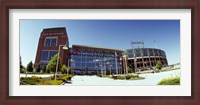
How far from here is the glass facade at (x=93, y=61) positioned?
4684 millimetres

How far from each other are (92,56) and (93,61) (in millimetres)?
62

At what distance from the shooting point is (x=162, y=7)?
14.8 ft

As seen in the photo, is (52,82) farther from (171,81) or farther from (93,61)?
(171,81)

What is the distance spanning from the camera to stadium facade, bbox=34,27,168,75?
4641 millimetres

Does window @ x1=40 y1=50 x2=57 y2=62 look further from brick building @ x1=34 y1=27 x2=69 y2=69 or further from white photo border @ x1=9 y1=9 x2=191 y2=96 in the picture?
white photo border @ x1=9 y1=9 x2=191 y2=96

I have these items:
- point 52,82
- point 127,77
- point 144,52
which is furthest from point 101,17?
point 52,82

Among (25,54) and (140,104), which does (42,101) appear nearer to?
Result: (25,54)

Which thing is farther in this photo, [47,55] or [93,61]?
[93,61]

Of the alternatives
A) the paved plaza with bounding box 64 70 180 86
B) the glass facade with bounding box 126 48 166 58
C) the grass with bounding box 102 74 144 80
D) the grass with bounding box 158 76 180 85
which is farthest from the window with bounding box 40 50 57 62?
the grass with bounding box 158 76 180 85

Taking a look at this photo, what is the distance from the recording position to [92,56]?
473cm

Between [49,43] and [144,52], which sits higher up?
[49,43]

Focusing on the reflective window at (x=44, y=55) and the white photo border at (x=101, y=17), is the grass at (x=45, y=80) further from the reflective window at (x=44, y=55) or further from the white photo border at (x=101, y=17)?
the reflective window at (x=44, y=55)

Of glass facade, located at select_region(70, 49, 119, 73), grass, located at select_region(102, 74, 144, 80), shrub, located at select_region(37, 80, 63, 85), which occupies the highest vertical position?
glass facade, located at select_region(70, 49, 119, 73)

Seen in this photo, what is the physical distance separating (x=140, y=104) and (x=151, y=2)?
3.86 ft
